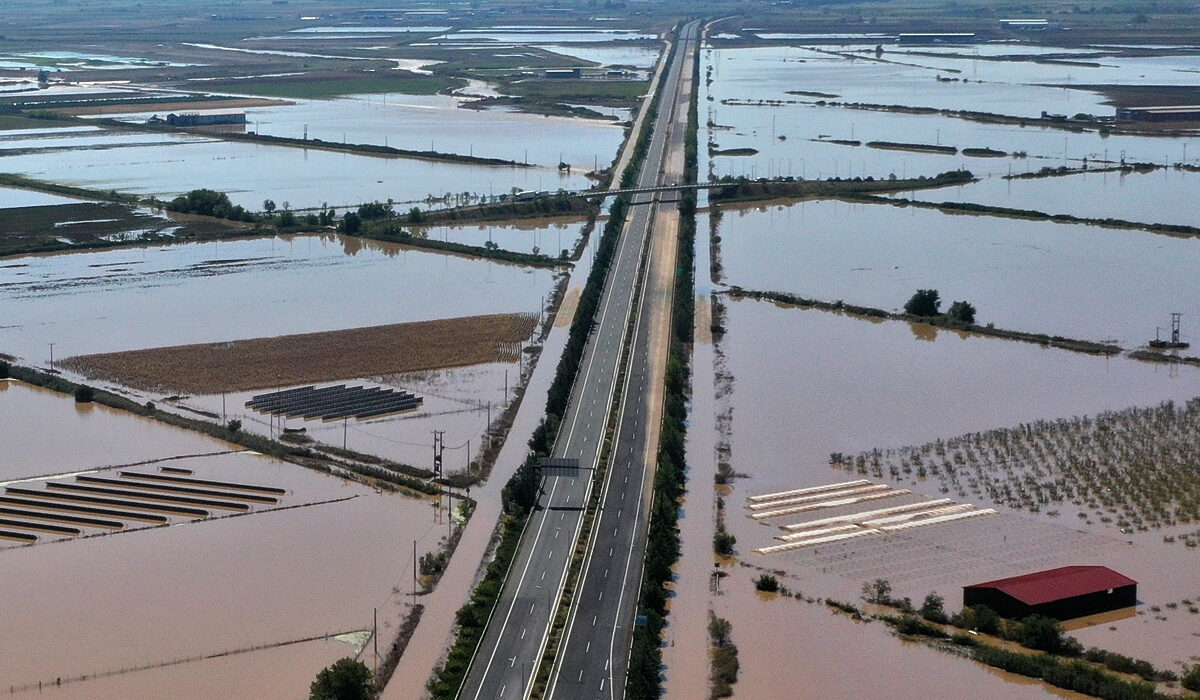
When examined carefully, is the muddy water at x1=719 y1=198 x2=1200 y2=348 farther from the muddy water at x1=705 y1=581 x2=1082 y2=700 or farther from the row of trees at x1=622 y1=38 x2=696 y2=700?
the muddy water at x1=705 y1=581 x2=1082 y2=700

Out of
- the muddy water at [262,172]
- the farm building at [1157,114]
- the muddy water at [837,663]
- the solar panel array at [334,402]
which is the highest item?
the farm building at [1157,114]

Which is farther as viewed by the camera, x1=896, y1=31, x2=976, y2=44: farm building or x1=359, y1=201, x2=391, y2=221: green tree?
x1=896, y1=31, x2=976, y2=44: farm building

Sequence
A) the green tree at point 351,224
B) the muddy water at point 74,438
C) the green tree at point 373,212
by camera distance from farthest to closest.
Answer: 1. the green tree at point 373,212
2. the green tree at point 351,224
3. the muddy water at point 74,438

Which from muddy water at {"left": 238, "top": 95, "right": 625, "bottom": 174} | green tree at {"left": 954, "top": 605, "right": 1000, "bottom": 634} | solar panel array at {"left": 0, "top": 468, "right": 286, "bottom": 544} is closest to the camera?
green tree at {"left": 954, "top": 605, "right": 1000, "bottom": 634}

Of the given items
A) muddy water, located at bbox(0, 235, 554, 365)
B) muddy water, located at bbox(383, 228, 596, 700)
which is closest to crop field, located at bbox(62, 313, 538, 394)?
muddy water, located at bbox(0, 235, 554, 365)

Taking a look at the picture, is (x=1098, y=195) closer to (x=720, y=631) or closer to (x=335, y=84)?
(x=720, y=631)

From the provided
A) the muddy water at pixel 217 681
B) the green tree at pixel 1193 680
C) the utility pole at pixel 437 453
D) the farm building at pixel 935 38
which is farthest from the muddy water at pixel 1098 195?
the farm building at pixel 935 38

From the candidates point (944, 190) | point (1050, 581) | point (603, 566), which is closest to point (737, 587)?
point (603, 566)

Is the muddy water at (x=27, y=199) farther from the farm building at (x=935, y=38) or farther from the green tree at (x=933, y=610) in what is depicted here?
the farm building at (x=935, y=38)
